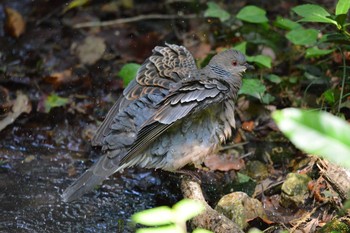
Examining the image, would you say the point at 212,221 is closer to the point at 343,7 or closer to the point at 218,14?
the point at 343,7

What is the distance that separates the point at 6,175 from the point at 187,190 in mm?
1877

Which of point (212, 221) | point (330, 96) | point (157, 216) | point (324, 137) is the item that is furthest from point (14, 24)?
point (324, 137)

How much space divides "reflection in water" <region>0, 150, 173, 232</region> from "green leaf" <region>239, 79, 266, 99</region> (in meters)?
1.27

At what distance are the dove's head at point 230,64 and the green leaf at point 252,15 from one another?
111 cm

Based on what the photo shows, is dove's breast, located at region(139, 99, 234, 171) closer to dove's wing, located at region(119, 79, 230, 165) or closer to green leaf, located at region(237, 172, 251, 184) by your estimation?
dove's wing, located at region(119, 79, 230, 165)

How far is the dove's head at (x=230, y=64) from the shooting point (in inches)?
209

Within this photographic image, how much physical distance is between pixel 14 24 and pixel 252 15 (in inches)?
133

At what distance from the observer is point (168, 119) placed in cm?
435

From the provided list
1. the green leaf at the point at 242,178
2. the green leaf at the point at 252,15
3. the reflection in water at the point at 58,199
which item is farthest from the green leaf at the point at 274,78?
the reflection in water at the point at 58,199

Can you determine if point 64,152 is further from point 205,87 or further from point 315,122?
point 315,122

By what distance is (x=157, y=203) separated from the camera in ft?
16.6

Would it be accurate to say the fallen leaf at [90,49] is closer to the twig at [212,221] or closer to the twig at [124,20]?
the twig at [124,20]

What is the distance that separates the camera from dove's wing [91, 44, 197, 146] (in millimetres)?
5008

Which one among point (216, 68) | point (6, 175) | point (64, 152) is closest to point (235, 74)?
point (216, 68)
